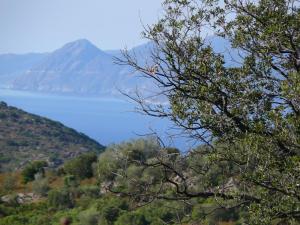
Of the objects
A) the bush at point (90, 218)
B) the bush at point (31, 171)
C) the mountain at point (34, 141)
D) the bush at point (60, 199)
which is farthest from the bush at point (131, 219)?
the mountain at point (34, 141)

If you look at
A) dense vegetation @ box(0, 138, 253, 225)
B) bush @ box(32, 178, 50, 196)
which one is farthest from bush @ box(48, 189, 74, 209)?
bush @ box(32, 178, 50, 196)

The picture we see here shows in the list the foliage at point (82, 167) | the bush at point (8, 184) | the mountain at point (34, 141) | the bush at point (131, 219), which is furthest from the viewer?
the mountain at point (34, 141)

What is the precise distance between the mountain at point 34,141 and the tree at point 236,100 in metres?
120

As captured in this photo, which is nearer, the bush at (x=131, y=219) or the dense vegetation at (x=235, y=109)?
the dense vegetation at (x=235, y=109)

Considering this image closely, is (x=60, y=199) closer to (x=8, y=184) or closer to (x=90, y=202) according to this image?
(x=90, y=202)

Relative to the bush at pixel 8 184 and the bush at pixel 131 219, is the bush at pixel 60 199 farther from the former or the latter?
the bush at pixel 131 219

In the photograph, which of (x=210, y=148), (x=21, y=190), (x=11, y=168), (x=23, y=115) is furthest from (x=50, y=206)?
(x=23, y=115)

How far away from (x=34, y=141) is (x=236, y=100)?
16012 cm

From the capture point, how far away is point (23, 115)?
191 meters

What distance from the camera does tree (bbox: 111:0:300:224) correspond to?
7305 millimetres

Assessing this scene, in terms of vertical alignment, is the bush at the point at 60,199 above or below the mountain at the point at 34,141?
below

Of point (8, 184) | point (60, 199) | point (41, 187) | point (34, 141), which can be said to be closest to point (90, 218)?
point (60, 199)

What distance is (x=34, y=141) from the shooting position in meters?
163

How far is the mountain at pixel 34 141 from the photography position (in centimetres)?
14090
